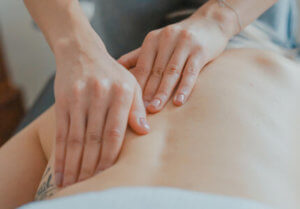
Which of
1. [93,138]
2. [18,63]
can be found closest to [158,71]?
[93,138]

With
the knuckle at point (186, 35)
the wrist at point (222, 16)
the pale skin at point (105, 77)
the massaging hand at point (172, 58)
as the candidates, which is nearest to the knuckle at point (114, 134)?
the pale skin at point (105, 77)

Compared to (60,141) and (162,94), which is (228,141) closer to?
(162,94)

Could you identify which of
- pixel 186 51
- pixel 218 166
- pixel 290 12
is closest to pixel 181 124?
pixel 218 166

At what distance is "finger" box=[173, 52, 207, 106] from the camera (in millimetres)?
739

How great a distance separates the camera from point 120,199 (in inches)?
17.3

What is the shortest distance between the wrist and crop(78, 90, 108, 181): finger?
1.37 feet

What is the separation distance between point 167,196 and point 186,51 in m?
0.48

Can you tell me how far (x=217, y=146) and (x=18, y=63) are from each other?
173 centimetres

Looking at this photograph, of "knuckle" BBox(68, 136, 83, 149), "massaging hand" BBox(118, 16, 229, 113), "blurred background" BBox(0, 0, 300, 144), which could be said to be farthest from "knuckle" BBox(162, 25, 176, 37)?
"blurred background" BBox(0, 0, 300, 144)

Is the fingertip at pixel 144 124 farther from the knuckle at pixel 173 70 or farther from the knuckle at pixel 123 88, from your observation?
the knuckle at pixel 173 70

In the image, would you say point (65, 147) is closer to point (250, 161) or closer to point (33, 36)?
point (250, 161)

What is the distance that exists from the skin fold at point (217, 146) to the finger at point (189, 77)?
15 millimetres

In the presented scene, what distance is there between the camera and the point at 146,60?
854 millimetres

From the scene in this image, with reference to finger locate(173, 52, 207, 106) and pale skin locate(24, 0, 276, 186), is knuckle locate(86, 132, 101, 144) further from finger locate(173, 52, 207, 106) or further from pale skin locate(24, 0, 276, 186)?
finger locate(173, 52, 207, 106)
